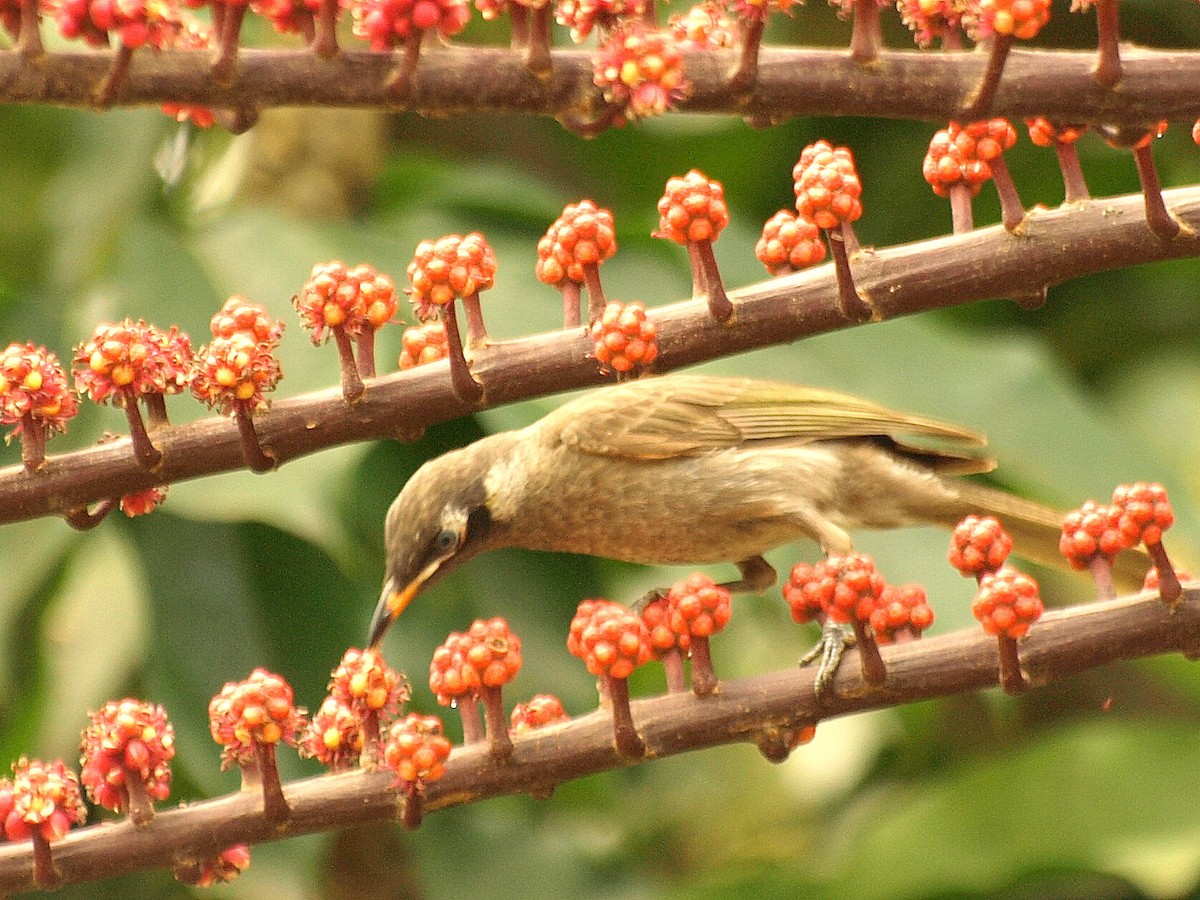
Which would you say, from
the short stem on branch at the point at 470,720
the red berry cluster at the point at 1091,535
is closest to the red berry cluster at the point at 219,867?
the short stem on branch at the point at 470,720

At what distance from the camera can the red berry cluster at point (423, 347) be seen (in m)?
2.33

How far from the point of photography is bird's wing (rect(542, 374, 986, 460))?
404 cm

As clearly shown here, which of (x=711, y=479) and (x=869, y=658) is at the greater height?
(x=711, y=479)

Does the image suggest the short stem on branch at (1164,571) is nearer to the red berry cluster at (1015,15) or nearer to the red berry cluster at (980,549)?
the red berry cluster at (980,549)

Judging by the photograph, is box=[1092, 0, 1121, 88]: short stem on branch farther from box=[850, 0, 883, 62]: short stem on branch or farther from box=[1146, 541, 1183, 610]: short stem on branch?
box=[1146, 541, 1183, 610]: short stem on branch

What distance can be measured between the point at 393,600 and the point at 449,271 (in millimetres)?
1435

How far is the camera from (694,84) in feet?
5.88

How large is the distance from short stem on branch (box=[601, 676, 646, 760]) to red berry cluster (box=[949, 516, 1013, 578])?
18.1 inches

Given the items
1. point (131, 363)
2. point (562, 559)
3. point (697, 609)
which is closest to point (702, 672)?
point (697, 609)

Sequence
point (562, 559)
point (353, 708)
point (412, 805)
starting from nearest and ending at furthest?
point (412, 805), point (353, 708), point (562, 559)

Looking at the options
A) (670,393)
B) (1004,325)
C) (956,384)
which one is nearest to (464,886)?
(670,393)

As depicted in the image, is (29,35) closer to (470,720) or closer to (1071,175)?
(470,720)

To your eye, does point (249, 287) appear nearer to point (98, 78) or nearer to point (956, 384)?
point (956, 384)

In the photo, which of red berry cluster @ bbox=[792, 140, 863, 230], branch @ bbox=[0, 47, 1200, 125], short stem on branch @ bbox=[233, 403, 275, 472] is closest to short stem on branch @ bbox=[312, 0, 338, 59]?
branch @ bbox=[0, 47, 1200, 125]
